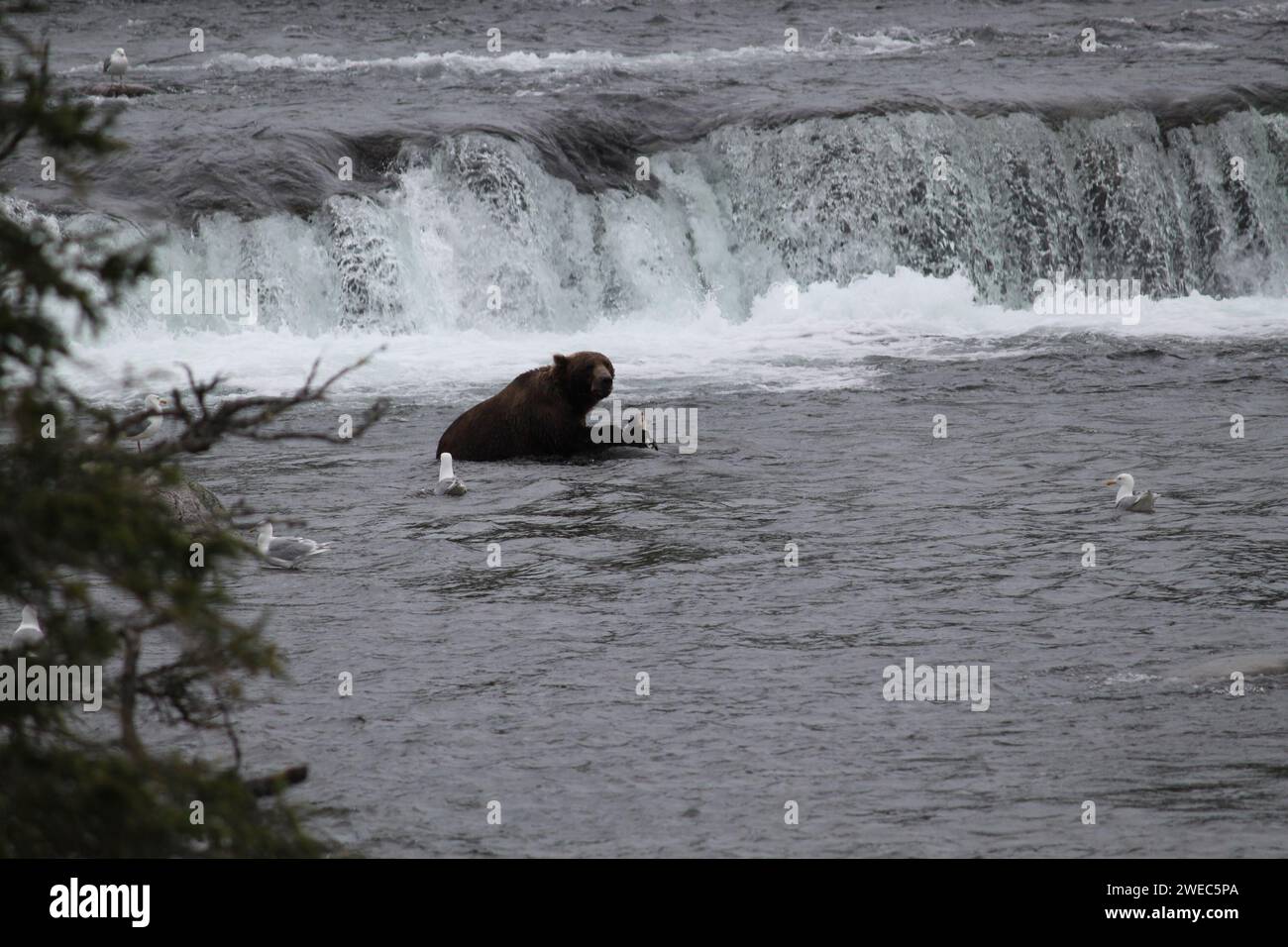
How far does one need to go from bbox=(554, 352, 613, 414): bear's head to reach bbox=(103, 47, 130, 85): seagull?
46.1 ft

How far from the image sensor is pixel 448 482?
1259 centimetres

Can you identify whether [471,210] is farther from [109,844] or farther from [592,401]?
[109,844]

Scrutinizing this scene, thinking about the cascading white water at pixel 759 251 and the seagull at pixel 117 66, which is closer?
the cascading white water at pixel 759 251

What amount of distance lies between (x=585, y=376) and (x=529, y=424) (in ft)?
2.27

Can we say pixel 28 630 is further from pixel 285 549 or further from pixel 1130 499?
pixel 1130 499

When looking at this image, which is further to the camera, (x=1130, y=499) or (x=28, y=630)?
(x=1130, y=499)

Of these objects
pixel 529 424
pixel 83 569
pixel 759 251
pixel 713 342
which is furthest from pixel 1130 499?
pixel 759 251

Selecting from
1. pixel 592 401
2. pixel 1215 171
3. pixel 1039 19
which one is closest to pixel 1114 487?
pixel 592 401

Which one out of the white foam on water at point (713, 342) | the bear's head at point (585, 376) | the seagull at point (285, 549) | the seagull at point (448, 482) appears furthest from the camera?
the white foam on water at point (713, 342)

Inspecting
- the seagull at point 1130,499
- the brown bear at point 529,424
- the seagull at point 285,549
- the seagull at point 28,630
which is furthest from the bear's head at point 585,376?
the seagull at point 28,630

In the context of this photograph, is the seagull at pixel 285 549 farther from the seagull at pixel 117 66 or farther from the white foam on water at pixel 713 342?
the seagull at pixel 117 66

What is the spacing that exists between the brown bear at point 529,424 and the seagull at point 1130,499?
13.5 feet

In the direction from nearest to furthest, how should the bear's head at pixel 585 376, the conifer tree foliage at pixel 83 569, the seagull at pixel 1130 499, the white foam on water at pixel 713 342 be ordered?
the conifer tree foliage at pixel 83 569
the seagull at pixel 1130 499
the bear's head at pixel 585 376
the white foam on water at pixel 713 342

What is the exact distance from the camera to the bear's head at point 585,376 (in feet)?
43.8
